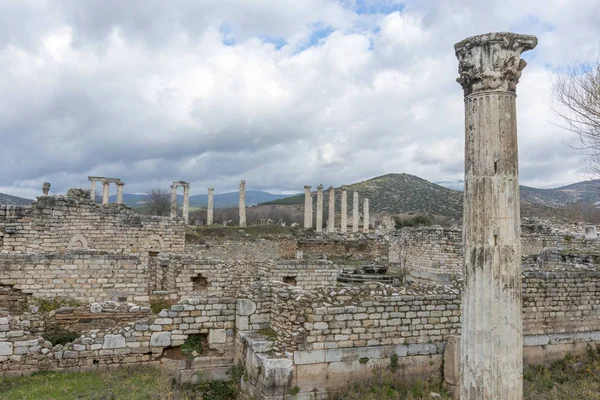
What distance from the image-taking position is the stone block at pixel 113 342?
8.52m

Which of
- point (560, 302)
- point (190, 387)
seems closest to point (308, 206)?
point (560, 302)

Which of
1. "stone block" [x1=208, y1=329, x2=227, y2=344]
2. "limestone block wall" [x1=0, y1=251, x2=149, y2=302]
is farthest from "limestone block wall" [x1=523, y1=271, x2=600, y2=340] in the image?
"limestone block wall" [x1=0, y1=251, x2=149, y2=302]

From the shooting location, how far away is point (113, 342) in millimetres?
8547

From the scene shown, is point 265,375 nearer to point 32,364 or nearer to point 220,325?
point 220,325

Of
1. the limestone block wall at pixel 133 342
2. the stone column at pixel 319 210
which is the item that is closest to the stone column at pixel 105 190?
the stone column at pixel 319 210

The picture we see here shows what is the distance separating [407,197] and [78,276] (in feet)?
300

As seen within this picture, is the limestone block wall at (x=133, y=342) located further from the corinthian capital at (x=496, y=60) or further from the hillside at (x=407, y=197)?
the hillside at (x=407, y=197)

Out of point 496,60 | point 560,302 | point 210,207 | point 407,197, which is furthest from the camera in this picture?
point 407,197

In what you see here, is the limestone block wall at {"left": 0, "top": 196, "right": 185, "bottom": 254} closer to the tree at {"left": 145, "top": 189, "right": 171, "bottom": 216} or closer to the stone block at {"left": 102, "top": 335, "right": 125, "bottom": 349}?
the stone block at {"left": 102, "top": 335, "right": 125, "bottom": 349}

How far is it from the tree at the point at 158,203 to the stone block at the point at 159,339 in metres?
42.6

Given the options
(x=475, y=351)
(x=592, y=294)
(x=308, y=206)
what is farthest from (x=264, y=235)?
(x=475, y=351)

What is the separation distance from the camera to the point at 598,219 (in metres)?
42.4

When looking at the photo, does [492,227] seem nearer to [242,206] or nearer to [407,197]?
[242,206]

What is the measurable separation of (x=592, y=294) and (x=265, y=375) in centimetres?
789
